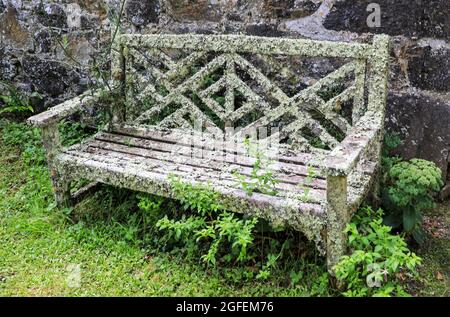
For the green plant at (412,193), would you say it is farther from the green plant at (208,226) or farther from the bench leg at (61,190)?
the bench leg at (61,190)

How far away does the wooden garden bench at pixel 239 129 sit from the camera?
299 cm

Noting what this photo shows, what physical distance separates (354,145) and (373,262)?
64cm

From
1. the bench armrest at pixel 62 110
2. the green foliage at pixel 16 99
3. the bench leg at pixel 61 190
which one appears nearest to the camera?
the bench armrest at pixel 62 110

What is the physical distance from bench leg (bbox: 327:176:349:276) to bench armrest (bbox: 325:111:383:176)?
0.25 ft

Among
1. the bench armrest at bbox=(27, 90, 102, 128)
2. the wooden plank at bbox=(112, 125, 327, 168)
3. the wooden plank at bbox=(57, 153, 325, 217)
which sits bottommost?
the wooden plank at bbox=(57, 153, 325, 217)

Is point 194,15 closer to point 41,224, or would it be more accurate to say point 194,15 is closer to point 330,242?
point 41,224

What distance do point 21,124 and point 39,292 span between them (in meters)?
2.41

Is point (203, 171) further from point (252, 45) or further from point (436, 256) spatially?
point (436, 256)

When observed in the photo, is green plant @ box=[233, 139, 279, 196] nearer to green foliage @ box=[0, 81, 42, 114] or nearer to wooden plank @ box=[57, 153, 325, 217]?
wooden plank @ box=[57, 153, 325, 217]

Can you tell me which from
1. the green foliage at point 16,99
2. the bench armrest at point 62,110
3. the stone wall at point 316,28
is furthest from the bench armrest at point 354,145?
the green foliage at point 16,99

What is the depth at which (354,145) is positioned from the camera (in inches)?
116

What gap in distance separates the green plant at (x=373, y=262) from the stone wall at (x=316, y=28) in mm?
1069

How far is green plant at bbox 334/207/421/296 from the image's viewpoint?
108 inches

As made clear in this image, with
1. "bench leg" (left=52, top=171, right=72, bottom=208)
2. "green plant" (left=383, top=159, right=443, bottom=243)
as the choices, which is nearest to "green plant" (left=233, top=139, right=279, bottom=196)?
"green plant" (left=383, top=159, right=443, bottom=243)
